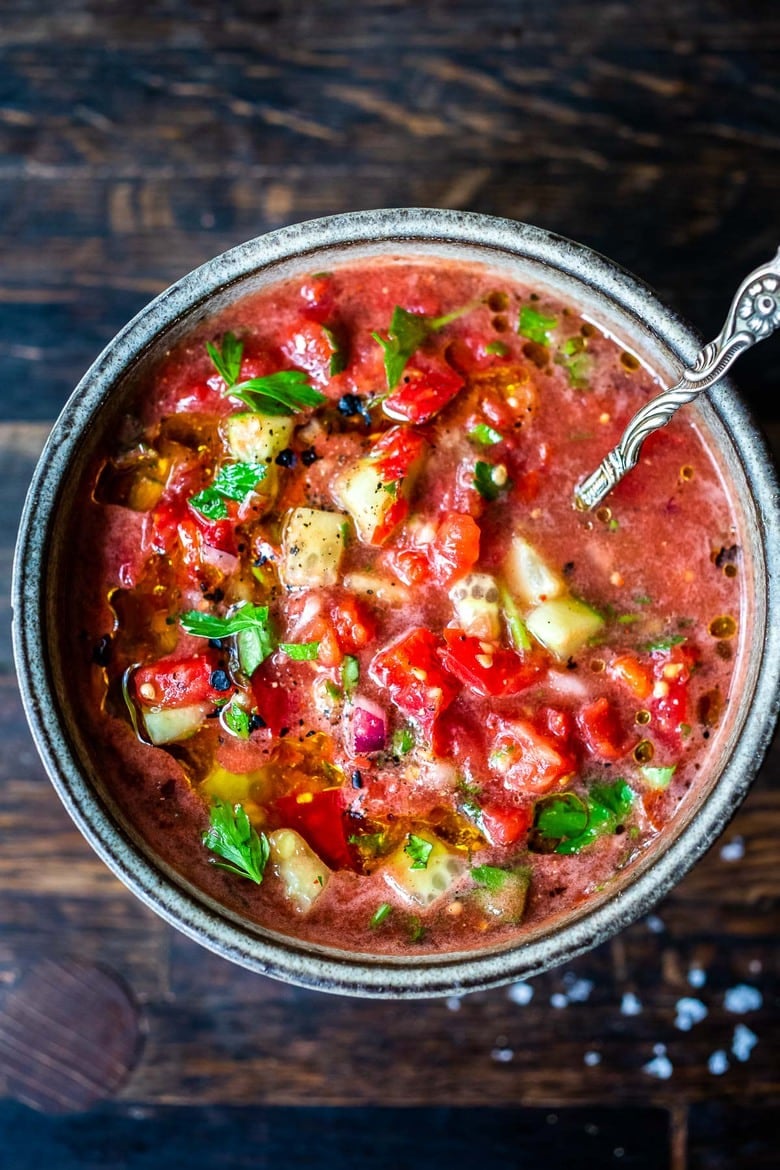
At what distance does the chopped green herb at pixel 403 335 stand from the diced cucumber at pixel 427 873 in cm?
95

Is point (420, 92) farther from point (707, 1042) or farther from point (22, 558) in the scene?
point (707, 1042)

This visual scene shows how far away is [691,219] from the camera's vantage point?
2.97 metres

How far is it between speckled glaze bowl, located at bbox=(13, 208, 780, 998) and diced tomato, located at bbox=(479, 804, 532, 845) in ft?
0.67

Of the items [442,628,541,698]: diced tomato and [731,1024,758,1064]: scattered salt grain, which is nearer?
[442,628,541,698]: diced tomato

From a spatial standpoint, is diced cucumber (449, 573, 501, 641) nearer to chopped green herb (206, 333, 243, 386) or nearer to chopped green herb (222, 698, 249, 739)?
chopped green herb (222, 698, 249, 739)

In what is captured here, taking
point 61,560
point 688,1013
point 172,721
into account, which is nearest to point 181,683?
point 172,721

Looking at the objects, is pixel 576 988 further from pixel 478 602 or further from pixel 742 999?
pixel 478 602

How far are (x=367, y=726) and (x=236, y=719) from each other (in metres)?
0.27

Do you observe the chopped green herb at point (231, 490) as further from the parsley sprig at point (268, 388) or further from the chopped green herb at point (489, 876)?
the chopped green herb at point (489, 876)

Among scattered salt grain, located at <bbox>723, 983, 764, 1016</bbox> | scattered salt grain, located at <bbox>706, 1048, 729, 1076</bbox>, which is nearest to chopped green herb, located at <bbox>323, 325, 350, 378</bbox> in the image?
scattered salt grain, located at <bbox>723, 983, 764, 1016</bbox>

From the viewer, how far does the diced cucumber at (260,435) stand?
2225 mm

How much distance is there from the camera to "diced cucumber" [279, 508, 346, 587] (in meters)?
2.24

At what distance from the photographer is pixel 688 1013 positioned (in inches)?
119

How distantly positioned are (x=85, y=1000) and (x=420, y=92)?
8.65ft
